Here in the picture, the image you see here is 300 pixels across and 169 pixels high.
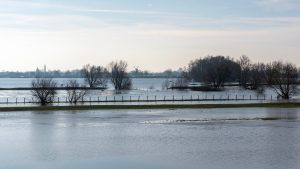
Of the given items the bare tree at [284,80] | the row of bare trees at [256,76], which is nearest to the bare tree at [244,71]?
the row of bare trees at [256,76]

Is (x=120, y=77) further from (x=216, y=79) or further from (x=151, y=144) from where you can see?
(x=151, y=144)

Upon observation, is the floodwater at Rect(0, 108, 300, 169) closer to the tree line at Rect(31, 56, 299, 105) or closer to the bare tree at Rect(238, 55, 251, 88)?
the tree line at Rect(31, 56, 299, 105)

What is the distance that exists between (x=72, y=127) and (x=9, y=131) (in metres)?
3.85

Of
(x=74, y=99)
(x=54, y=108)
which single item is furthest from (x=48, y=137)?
(x=74, y=99)

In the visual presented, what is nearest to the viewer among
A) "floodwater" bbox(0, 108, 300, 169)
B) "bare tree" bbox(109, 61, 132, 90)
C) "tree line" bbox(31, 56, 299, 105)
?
"floodwater" bbox(0, 108, 300, 169)

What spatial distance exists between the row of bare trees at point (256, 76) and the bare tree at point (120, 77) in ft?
79.5

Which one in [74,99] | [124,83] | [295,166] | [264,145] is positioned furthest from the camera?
[124,83]

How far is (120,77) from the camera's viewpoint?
144875mm

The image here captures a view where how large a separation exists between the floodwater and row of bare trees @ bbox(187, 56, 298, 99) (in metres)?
41.5

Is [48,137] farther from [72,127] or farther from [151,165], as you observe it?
[151,165]

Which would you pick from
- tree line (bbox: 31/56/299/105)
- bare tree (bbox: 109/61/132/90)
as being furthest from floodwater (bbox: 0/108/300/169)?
bare tree (bbox: 109/61/132/90)

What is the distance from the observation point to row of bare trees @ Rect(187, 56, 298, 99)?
75938mm

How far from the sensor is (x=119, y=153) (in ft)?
68.5

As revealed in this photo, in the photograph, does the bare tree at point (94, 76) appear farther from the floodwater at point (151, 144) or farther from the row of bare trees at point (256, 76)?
the floodwater at point (151, 144)
